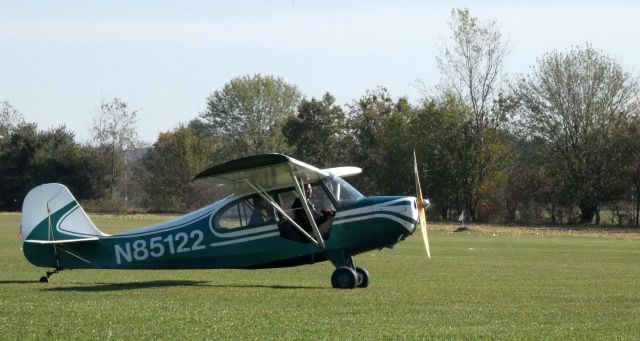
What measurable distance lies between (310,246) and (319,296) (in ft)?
6.83

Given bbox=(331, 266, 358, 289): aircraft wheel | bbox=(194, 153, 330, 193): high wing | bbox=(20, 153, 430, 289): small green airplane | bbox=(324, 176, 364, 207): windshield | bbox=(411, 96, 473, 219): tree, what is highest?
bbox=(411, 96, 473, 219): tree

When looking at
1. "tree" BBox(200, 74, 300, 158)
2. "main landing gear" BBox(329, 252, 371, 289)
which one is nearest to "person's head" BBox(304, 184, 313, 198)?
"main landing gear" BBox(329, 252, 371, 289)

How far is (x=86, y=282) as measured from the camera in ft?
60.6

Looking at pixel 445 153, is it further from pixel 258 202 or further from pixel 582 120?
pixel 258 202

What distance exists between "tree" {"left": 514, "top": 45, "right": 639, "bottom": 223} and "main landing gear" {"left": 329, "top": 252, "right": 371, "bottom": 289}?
52.6 metres

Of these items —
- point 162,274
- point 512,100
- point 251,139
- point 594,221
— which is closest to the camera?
point 162,274

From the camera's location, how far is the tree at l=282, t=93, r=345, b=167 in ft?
285

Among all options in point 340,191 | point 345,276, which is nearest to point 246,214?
point 340,191

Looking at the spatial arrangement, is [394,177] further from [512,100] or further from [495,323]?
[495,323]

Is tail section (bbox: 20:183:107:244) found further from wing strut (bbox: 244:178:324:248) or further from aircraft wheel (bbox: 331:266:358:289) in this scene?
aircraft wheel (bbox: 331:266:358:289)

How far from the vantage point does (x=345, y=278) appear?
17.3 meters

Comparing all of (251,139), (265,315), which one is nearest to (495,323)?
(265,315)

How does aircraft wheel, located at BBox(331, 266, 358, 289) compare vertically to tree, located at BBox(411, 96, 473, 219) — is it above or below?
below

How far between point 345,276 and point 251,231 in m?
1.86
